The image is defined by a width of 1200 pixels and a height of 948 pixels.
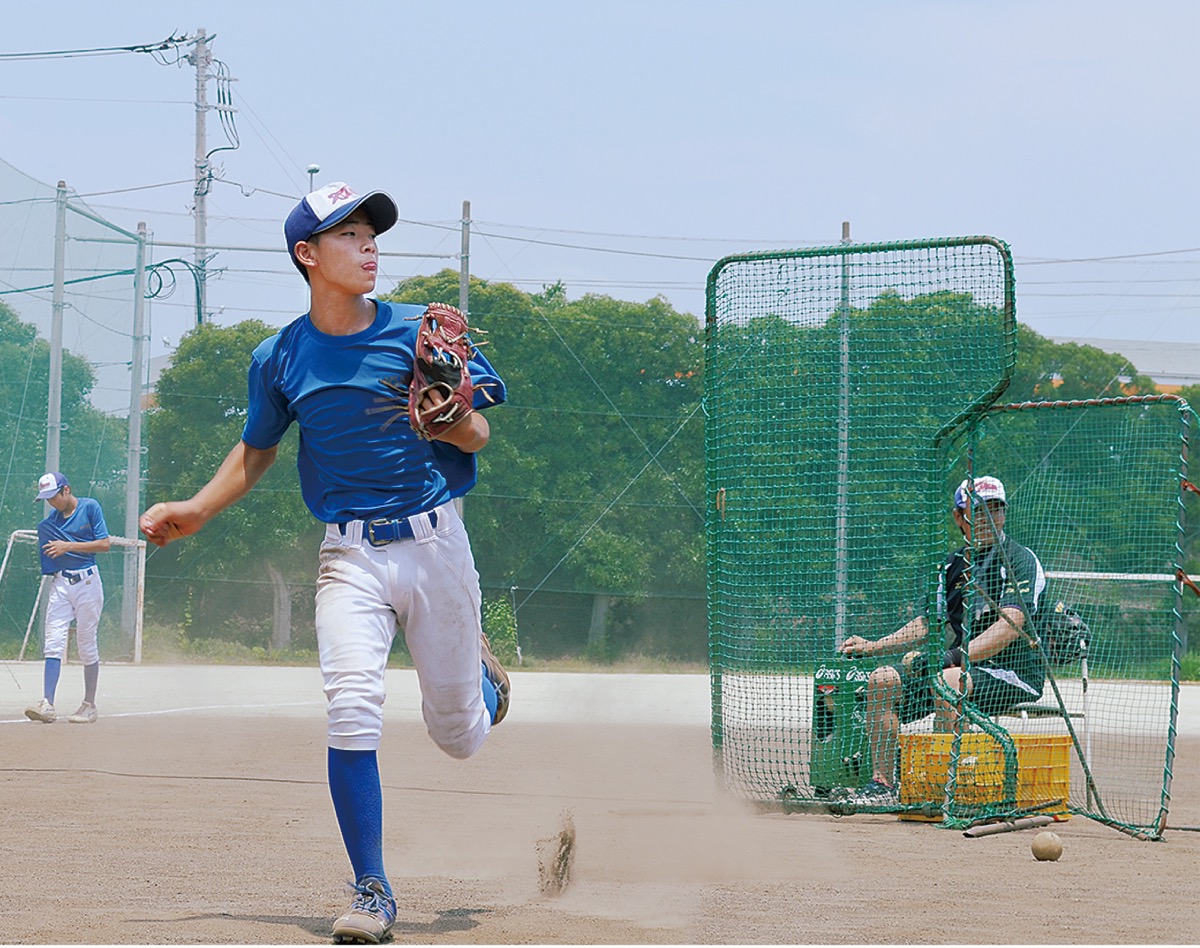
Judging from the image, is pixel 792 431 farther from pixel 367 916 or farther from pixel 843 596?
pixel 367 916

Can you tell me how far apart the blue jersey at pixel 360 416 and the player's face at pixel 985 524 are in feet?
11.4

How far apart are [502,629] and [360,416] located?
1829 centimetres

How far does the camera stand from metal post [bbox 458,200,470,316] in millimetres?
23203

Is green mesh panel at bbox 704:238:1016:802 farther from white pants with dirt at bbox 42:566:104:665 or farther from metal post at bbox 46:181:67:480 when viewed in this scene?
metal post at bbox 46:181:67:480

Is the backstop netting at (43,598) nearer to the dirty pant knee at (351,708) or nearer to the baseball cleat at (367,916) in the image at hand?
the dirty pant knee at (351,708)

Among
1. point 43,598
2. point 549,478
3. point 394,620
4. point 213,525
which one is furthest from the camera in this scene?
point 549,478

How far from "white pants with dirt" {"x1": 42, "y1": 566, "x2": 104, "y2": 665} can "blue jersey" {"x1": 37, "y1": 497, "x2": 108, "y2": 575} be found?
0.08m

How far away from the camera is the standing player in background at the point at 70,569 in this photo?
37.2 ft

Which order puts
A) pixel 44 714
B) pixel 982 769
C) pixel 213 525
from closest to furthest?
pixel 982 769, pixel 44 714, pixel 213 525

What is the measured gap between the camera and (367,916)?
367cm

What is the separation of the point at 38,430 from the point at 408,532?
1799 cm

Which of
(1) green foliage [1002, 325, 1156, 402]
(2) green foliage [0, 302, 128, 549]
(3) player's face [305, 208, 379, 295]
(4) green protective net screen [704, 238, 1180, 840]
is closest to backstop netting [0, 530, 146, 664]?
(2) green foliage [0, 302, 128, 549]

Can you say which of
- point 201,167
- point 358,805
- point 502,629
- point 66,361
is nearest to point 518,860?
point 358,805

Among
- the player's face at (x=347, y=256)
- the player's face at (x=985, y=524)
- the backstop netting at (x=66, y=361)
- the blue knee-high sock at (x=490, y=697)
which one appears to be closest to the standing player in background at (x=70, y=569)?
the player's face at (x=985, y=524)
